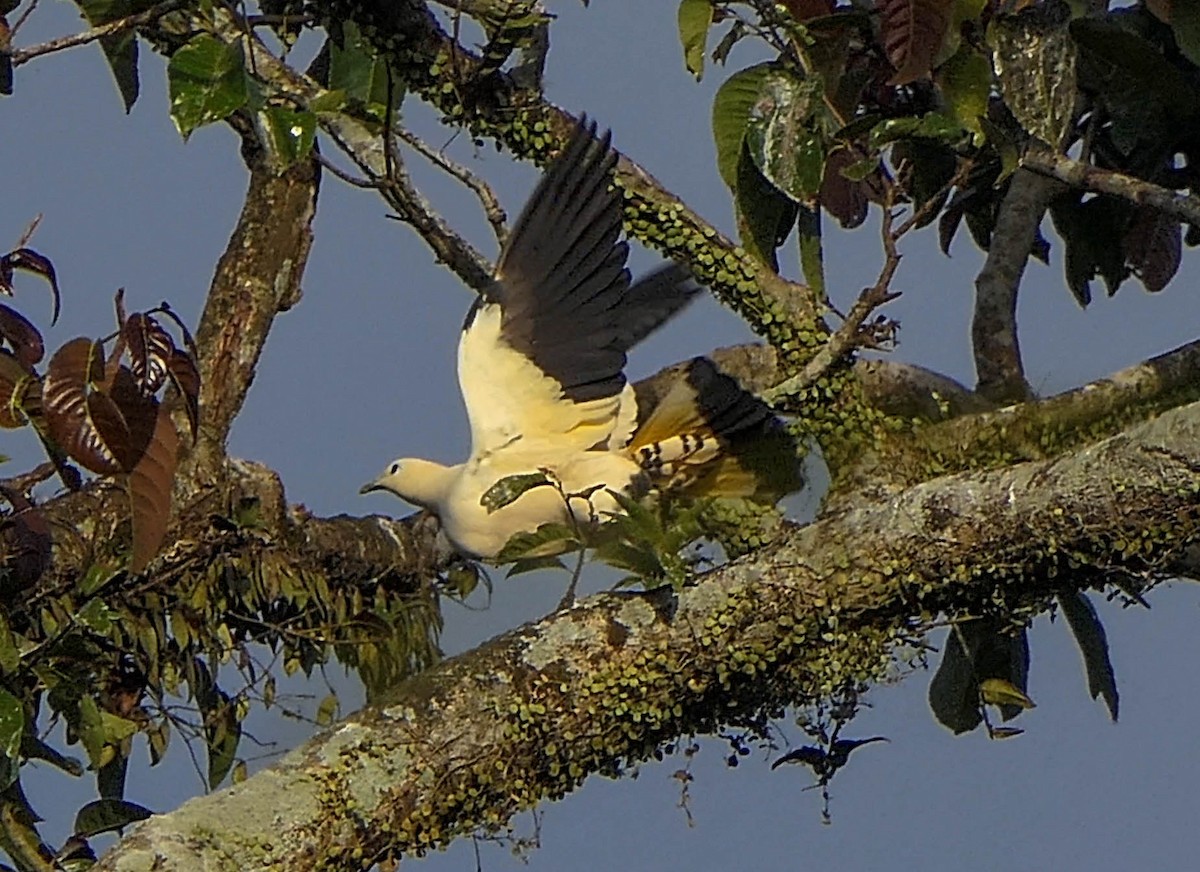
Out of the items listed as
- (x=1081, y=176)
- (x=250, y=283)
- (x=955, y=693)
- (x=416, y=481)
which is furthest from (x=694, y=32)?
(x=416, y=481)

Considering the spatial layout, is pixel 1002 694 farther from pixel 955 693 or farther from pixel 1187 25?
pixel 1187 25

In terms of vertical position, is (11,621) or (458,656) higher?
(11,621)

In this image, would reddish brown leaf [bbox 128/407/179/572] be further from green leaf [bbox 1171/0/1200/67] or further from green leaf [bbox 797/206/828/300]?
green leaf [bbox 1171/0/1200/67]

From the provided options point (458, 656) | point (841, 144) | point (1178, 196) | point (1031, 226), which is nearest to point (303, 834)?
point (458, 656)

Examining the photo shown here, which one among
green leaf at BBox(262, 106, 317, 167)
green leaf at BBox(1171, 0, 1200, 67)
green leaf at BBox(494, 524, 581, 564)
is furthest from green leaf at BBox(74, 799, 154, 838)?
green leaf at BBox(1171, 0, 1200, 67)

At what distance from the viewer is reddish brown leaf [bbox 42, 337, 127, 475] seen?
165cm

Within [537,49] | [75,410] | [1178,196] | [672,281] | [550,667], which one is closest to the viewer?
[75,410]

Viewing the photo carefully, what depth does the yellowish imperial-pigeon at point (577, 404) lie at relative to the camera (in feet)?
9.77

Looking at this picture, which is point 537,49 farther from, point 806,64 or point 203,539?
point 203,539

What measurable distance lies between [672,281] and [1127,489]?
56.9 inches

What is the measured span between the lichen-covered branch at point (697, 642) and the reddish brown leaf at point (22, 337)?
47 centimetres

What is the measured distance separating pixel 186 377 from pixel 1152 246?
181cm

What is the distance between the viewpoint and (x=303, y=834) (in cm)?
186

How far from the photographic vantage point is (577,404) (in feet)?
10.5
